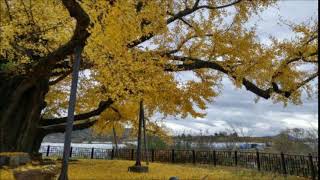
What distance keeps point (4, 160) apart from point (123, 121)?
10542 mm

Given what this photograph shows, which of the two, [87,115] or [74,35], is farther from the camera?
[87,115]

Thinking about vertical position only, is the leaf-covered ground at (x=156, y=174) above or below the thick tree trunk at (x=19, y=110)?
below

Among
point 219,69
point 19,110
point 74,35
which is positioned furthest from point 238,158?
point 74,35

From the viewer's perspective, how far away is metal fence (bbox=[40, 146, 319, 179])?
1508 centimetres

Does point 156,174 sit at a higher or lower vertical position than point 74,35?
lower

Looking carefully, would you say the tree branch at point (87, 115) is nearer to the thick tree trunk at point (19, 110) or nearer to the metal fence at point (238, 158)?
the thick tree trunk at point (19, 110)

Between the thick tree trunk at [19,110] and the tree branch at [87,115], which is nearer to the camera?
the thick tree trunk at [19,110]

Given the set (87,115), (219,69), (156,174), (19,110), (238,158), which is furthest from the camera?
(238,158)

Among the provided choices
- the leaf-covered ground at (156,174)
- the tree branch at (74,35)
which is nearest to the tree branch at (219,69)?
the leaf-covered ground at (156,174)

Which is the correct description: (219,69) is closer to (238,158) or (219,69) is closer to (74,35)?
(74,35)

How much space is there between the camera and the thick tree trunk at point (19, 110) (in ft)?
51.7

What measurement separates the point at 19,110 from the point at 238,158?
40.2ft

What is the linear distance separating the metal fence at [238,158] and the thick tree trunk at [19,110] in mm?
11051

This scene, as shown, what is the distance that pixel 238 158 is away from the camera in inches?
835
